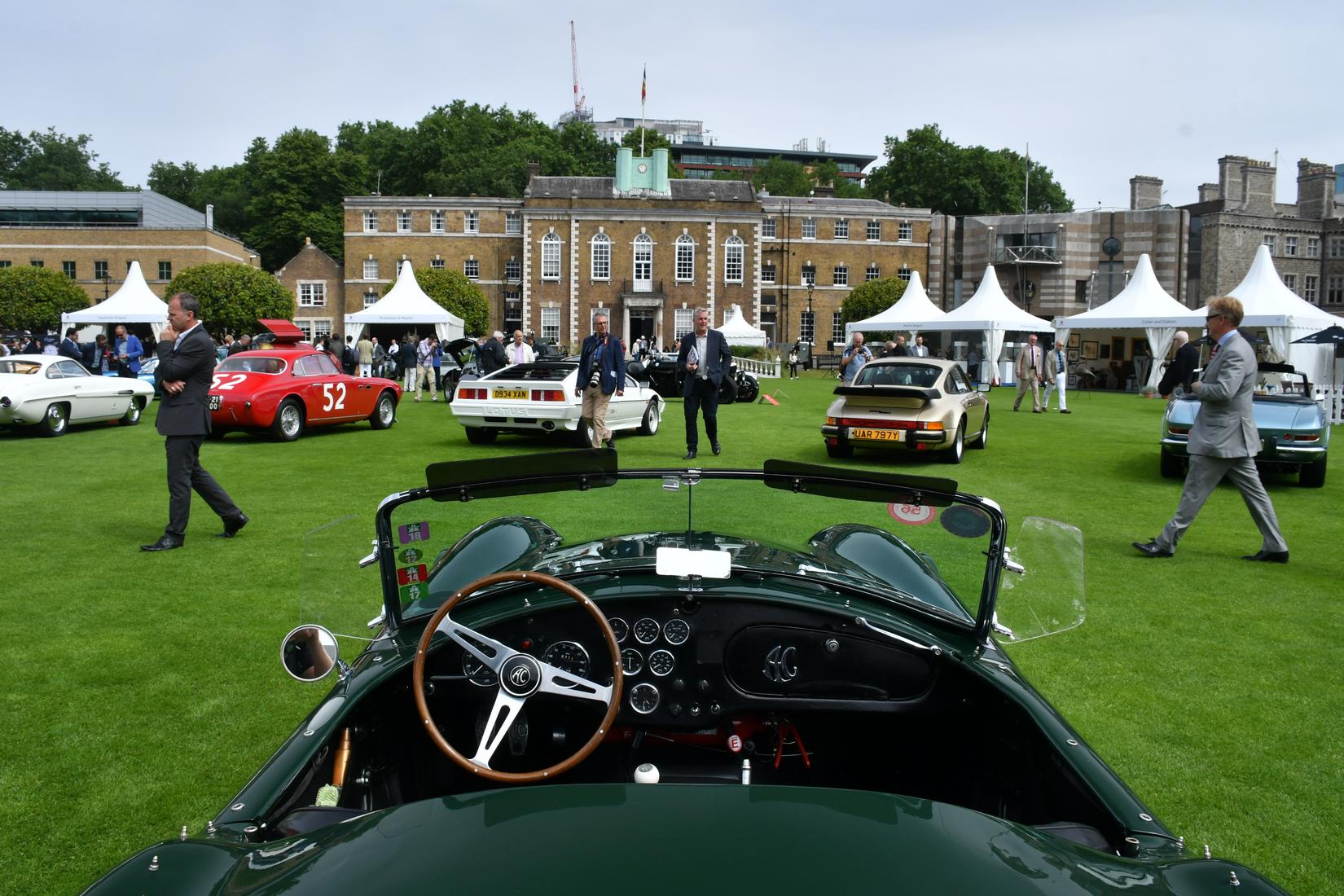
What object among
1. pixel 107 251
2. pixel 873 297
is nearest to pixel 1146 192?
pixel 873 297

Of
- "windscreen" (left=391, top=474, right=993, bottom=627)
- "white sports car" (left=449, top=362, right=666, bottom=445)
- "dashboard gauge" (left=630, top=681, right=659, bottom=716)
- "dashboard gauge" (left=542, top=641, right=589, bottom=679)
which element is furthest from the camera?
"white sports car" (left=449, top=362, right=666, bottom=445)

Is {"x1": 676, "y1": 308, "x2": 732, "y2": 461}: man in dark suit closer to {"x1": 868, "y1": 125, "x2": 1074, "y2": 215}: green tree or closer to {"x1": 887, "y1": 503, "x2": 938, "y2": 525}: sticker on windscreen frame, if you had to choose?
{"x1": 887, "y1": 503, "x2": 938, "y2": 525}: sticker on windscreen frame

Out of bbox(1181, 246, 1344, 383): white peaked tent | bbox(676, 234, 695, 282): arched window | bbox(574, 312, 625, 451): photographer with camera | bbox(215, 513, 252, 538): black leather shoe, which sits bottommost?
bbox(215, 513, 252, 538): black leather shoe

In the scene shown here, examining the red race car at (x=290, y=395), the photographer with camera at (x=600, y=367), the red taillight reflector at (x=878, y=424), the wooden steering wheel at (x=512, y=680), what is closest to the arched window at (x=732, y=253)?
the red race car at (x=290, y=395)

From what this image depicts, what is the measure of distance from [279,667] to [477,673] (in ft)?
10.8

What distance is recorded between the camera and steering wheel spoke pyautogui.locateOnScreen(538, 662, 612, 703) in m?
2.55

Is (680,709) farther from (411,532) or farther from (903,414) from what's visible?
(903,414)

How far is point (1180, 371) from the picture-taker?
1194cm

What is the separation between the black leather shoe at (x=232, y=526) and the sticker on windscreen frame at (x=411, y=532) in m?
6.48

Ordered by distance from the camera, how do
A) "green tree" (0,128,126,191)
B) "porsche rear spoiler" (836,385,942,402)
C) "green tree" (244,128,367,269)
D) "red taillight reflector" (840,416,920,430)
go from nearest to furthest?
1. "red taillight reflector" (840,416,920,430)
2. "porsche rear spoiler" (836,385,942,402)
3. "green tree" (244,128,367,269)
4. "green tree" (0,128,126,191)

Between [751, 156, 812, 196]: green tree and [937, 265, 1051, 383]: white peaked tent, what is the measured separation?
280 feet

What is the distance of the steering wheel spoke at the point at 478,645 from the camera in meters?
2.57

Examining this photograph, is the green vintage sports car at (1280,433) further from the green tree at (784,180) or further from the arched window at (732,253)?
the green tree at (784,180)

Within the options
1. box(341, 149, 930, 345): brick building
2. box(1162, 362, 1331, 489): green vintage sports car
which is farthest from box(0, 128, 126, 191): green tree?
box(1162, 362, 1331, 489): green vintage sports car
